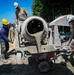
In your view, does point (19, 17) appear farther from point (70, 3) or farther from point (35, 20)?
point (70, 3)

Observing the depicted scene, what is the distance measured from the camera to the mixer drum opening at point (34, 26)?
961 centimetres

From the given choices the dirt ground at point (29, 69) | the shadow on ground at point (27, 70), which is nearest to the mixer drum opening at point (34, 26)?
the dirt ground at point (29, 69)

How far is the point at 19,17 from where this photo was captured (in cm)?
1080

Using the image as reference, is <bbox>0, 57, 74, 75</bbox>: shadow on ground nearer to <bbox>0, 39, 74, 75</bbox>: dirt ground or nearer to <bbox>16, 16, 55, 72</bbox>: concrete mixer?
<bbox>0, 39, 74, 75</bbox>: dirt ground

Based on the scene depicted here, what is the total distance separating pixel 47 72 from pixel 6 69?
5.31ft

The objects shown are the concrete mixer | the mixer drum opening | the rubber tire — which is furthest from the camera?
the mixer drum opening

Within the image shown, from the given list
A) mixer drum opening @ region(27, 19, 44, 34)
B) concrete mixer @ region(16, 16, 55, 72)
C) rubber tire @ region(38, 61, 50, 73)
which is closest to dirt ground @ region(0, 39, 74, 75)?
rubber tire @ region(38, 61, 50, 73)

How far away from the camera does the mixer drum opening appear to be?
9.61 m

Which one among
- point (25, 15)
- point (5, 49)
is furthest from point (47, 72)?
point (25, 15)

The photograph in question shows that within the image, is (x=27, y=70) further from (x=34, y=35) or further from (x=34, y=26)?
(x=34, y=26)

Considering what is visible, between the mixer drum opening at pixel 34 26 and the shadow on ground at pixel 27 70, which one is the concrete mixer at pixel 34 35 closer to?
the mixer drum opening at pixel 34 26

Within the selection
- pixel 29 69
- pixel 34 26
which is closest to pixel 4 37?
pixel 34 26

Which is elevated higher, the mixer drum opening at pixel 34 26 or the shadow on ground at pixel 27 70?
the mixer drum opening at pixel 34 26

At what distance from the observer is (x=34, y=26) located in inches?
388
